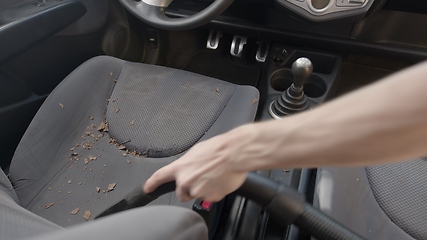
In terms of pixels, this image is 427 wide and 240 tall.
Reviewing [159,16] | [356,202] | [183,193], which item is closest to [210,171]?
[183,193]

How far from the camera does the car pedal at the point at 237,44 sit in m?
1.33

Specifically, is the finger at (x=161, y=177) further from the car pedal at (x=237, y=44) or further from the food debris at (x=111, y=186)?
the car pedal at (x=237, y=44)

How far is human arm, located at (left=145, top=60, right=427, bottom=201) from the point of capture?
0.77ft

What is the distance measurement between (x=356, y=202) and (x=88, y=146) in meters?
0.63

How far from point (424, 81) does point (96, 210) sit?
0.66 meters

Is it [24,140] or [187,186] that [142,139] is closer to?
[24,140]

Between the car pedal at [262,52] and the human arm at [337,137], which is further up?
the human arm at [337,137]

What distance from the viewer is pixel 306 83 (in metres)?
1.14

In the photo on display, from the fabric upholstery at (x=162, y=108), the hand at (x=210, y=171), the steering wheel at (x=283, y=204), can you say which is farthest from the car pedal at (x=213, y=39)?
the hand at (x=210, y=171)

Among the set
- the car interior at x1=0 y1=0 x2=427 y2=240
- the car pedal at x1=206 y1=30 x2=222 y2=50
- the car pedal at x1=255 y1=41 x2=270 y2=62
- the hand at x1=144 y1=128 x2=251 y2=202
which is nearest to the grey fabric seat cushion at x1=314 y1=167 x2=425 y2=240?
the car interior at x1=0 y1=0 x2=427 y2=240

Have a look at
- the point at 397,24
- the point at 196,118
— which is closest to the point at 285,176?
the point at 196,118

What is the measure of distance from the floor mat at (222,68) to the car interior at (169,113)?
9 cm

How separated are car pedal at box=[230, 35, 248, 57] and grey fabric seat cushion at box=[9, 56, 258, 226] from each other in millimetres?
455

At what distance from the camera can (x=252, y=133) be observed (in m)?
0.31
